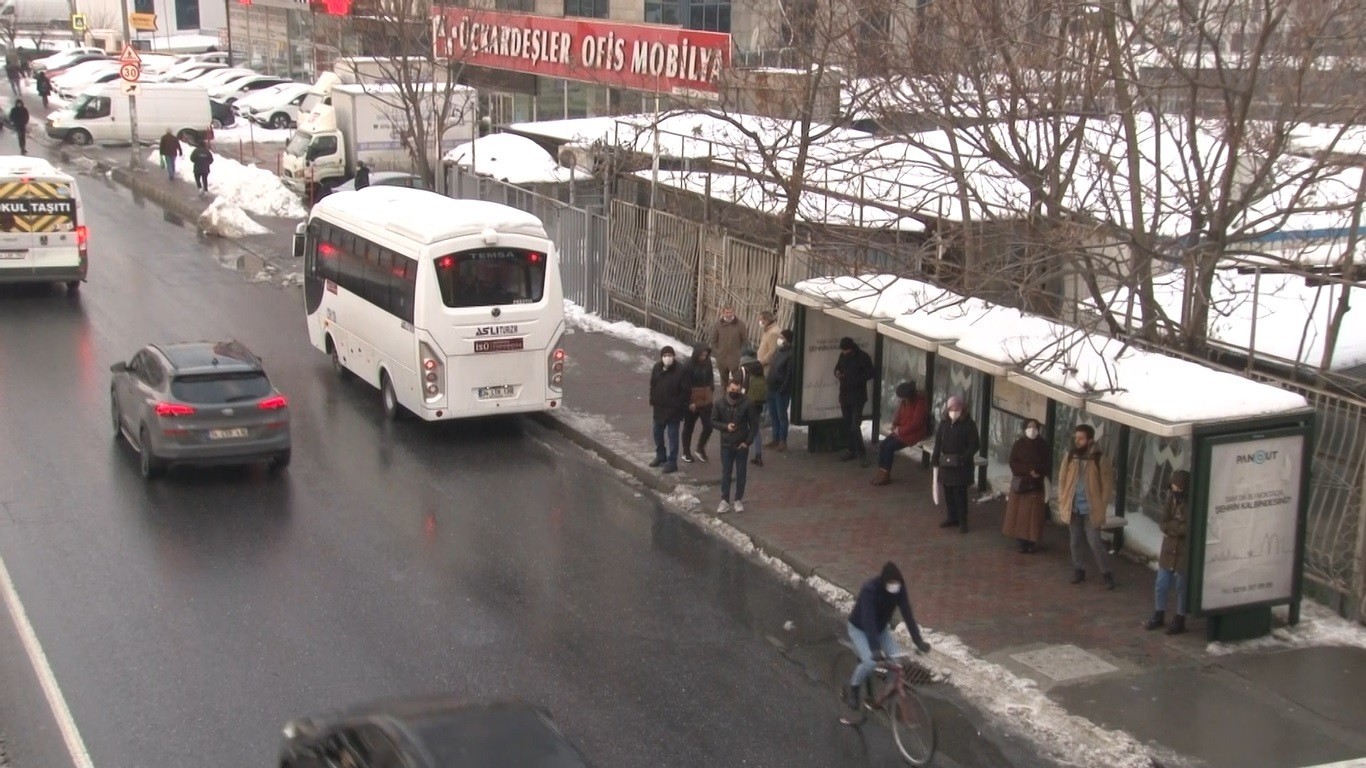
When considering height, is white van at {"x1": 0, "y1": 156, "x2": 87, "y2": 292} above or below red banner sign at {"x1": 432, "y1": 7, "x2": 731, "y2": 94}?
below

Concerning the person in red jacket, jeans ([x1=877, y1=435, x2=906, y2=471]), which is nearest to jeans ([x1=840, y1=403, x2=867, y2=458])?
jeans ([x1=877, y1=435, x2=906, y2=471])

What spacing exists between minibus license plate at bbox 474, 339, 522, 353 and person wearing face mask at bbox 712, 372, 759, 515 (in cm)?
400

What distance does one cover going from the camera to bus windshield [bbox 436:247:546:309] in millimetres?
18938

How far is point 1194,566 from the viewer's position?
40.9 ft

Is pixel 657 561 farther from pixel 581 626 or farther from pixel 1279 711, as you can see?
pixel 1279 711

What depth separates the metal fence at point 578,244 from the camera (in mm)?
26438

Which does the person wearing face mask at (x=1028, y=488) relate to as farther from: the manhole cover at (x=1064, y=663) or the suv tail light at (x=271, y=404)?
the suv tail light at (x=271, y=404)

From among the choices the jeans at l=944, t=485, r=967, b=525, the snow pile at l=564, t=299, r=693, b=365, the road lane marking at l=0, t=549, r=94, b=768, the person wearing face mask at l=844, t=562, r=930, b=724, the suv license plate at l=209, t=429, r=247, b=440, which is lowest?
the road lane marking at l=0, t=549, r=94, b=768

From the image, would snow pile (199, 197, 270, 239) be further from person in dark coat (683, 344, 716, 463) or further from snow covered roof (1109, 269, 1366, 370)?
snow covered roof (1109, 269, 1366, 370)

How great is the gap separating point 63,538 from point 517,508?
4.87 meters

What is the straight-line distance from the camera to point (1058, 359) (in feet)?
45.1

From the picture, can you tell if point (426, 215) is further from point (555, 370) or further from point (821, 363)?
point (821, 363)

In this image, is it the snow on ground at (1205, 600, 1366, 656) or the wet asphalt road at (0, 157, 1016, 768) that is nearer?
the wet asphalt road at (0, 157, 1016, 768)

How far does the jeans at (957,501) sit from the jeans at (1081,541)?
5.46ft
